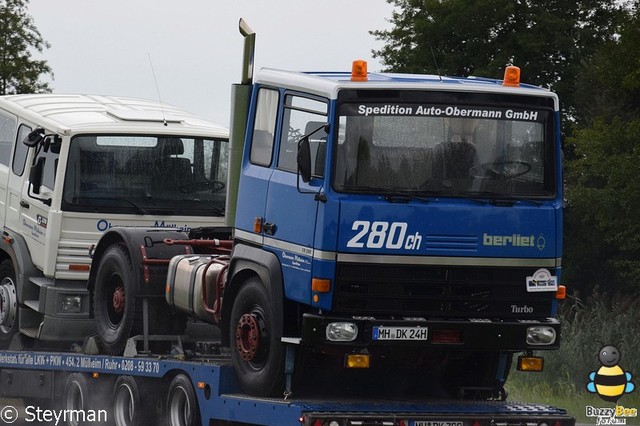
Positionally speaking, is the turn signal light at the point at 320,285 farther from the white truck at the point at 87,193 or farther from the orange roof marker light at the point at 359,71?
the white truck at the point at 87,193

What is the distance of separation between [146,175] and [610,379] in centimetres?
782

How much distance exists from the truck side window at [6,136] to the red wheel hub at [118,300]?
3367 millimetres

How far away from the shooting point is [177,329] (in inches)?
555

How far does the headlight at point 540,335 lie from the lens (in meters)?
11.8

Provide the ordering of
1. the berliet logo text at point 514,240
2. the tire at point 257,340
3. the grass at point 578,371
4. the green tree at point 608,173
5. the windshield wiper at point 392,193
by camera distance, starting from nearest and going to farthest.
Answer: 1. the windshield wiper at point 392,193
2. the berliet logo text at point 514,240
3. the tire at point 257,340
4. the grass at point 578,371
5. the green tree at point 608,173

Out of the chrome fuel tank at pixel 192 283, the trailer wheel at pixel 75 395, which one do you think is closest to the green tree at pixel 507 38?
the trailer wheel at pixel 75 395

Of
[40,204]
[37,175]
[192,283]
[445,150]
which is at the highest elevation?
[445,150]

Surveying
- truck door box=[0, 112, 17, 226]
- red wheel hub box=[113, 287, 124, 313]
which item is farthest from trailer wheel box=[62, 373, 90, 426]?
truck door box=[0, 112, 17, 226]

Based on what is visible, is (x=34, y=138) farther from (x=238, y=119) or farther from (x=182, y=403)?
(x=182, y=403)

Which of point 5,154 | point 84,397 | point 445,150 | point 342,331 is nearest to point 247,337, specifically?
point 342,331

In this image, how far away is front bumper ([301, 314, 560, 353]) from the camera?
442 inches

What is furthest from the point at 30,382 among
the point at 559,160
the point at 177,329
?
the point at 559,160

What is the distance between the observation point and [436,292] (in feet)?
37.9

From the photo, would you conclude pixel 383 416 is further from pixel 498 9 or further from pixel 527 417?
pixel 498 9
